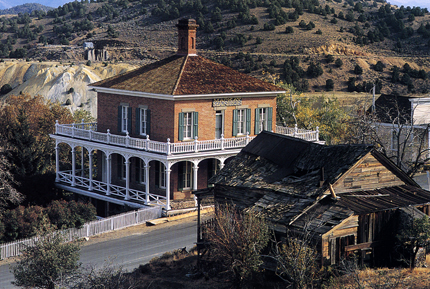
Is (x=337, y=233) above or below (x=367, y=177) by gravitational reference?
below

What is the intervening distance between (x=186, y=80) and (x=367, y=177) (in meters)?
17.2

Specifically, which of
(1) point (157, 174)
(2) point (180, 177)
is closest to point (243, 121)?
(2) point (180, 177)

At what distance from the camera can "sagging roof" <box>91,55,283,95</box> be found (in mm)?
36688

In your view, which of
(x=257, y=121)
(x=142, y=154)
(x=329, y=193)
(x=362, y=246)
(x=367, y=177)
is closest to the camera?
(x=362, y=246)

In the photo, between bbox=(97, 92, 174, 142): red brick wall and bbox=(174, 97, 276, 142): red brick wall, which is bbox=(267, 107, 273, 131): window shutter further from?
bbox=(97, 92, 174, 142): red brick wall

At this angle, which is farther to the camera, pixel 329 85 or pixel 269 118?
pixel 329 85

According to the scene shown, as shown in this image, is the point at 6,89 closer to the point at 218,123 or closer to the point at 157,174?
the point at 157,174

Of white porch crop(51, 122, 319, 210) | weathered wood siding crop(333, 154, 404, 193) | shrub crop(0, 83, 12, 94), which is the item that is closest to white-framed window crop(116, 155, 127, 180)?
white porch crop(51, 122, 319, 210)

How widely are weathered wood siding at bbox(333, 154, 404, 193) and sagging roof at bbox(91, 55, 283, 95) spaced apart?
50.4 feet

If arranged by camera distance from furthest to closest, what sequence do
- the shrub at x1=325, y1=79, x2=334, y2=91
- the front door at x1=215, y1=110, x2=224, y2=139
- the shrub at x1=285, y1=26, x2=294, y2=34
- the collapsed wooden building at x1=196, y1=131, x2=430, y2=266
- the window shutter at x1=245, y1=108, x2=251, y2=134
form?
the shrub at x1=285, y1=26, x2=294, y2=34, the shrub at x1=325, y1=79, x2=334, y2=91, the window shutter at x1=245, y1=108, x2=251, y2=134, the front door at x1=215, y1=110, x2=224, y2=139, the collapsed wooden building at x1=196, y1=131, x2=430, y2=266

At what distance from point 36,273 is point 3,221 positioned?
40.6ft

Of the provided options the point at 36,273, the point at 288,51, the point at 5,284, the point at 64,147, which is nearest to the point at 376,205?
the point at 36,273

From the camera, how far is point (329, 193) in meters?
21.6

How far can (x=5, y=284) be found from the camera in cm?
2448
